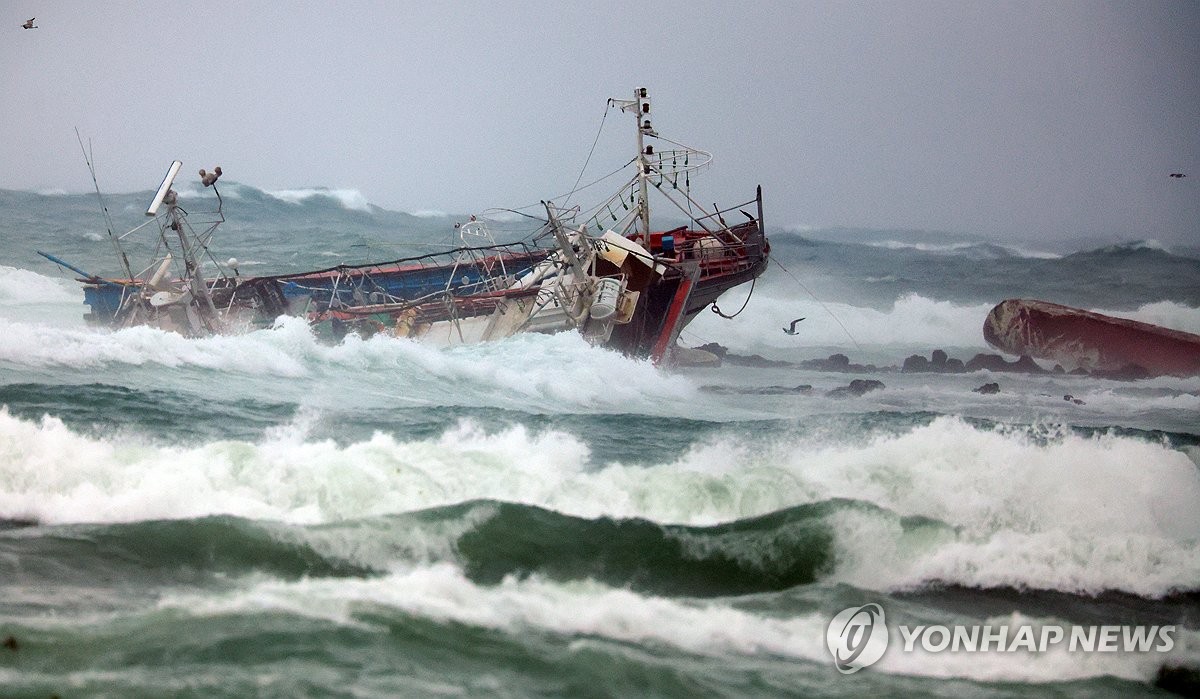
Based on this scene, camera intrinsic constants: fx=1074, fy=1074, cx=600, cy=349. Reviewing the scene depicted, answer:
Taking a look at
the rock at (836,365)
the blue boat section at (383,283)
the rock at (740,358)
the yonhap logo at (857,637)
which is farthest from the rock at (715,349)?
the yonhap logo at (857,637)

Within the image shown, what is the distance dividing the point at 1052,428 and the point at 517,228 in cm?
473

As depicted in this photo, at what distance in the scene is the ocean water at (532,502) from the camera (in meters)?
4.46

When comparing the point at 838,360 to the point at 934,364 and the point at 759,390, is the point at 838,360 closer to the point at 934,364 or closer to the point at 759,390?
the point at 934,364

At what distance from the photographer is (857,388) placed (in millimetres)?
9070

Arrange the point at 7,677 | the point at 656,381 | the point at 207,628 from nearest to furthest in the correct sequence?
the point at 7,677 → the point at 207,628 → the point at 656,381

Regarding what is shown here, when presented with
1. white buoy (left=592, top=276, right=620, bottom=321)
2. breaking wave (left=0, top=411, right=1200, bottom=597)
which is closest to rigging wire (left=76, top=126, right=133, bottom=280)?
breaking wave (left=0, top=411, right=1200, bottom=597)

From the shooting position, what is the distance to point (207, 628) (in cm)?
440

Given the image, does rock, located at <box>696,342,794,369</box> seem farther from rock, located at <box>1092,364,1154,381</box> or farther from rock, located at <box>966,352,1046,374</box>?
rock, located at <box>1092,364,1154,381</box>

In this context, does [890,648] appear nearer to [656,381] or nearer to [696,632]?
[696,632]

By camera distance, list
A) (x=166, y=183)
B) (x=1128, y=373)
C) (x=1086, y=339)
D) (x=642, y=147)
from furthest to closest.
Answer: (x=642, y=147) < (x=1086, y=339) < (x=1128, y=373) < (x=166, y=183)

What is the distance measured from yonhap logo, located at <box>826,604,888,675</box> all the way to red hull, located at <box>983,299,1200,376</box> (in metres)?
4.97

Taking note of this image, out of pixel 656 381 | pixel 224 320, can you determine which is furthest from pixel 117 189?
pixel 656 381

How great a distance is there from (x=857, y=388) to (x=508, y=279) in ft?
11.2

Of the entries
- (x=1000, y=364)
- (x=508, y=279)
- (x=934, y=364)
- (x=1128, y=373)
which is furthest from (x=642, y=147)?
(x=1128, y=373)
